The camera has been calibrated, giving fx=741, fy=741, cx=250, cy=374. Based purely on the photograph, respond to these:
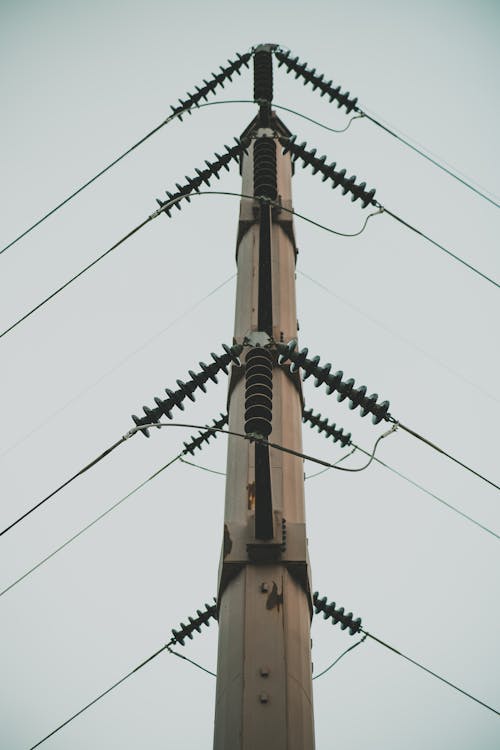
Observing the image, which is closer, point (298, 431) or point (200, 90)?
point (298, 431)

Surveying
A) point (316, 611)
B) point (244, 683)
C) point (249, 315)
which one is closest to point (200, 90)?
point (249, 315)

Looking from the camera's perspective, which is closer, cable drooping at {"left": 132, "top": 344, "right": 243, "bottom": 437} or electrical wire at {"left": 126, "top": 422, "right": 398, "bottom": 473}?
electrical wire at {"left": 126, "top": 422, "right": 398, "bottom": 473}

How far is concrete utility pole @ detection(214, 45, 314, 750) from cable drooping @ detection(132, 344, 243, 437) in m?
0.28

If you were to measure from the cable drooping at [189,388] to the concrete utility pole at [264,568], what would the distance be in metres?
0.28

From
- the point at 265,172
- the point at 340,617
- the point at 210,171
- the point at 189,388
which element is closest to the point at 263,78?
the point at 210,171

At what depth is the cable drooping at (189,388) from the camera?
6969 millimetres

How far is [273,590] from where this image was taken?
578cm

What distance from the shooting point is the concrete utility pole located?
503 cm

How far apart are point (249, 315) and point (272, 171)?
1820 millimetres

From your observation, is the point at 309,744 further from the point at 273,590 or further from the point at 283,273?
the point at 283,273

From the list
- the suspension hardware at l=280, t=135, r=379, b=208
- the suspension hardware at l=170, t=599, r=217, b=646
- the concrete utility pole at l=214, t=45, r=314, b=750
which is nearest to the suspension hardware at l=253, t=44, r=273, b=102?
the suspension hardware at l=280, t=135, r=379, b=208

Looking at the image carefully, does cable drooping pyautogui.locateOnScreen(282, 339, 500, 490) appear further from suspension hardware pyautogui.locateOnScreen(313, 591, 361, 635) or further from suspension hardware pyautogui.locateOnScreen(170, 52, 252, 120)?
suspension hardware pyautogui.locateOnScreen(170, 52, 252, 120)

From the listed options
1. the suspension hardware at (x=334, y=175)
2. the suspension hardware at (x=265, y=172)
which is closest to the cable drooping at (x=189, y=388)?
the suspension hardware at (x=265, y=172)

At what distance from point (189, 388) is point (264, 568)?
6.74ft
